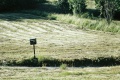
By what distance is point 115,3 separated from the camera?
129ft

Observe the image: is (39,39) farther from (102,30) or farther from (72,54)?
(102,30)

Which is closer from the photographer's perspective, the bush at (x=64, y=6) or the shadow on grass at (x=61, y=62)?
the shadow on grass at (x=61, y=62)

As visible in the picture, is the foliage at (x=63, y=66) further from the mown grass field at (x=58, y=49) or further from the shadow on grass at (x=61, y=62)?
the shadow on grass at (x=61, y=62)

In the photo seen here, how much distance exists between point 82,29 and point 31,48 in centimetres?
1161

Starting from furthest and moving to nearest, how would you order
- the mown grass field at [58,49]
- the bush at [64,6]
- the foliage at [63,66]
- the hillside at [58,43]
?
the bush at [64,6] < the hillside at [58,43] < the foliage at [63,66] < the mown grass field at [58,49]

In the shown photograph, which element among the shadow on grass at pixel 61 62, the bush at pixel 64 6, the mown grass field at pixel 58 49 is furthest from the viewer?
the bush at pixel 64 6

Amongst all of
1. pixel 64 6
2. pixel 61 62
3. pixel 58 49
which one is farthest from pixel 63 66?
pixel 64 6

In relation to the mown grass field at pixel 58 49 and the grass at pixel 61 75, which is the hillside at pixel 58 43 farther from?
the grass at pixel 61 75

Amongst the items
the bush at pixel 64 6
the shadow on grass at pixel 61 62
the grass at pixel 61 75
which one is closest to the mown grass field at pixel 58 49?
the grass at pixel 61 75

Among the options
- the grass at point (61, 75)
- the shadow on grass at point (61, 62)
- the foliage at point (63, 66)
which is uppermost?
the grass at point (61, 75)

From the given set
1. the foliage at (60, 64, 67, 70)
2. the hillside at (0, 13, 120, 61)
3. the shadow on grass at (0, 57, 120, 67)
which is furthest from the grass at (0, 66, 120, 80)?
the hillside at (0, 13, 120, 61)

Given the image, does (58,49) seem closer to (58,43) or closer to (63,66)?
(58,43)

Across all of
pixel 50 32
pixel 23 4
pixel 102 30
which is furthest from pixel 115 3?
pixel 23 4

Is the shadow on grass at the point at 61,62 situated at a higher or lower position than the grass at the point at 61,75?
lower
